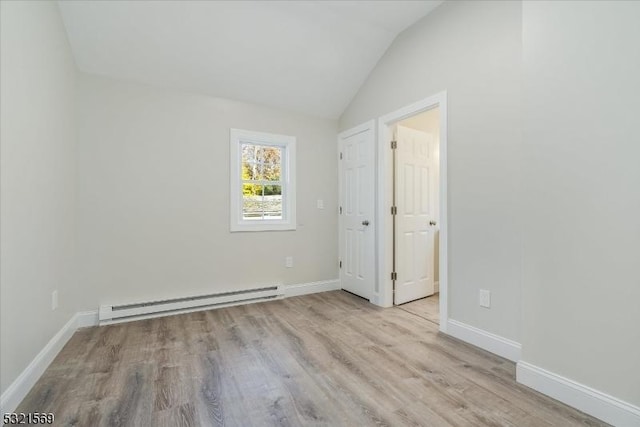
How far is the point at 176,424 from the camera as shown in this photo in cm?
146

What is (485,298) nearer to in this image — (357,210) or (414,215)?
(414,215)

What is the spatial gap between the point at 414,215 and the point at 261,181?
75.4 inches

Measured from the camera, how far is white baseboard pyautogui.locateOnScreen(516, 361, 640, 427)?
4.66 feet

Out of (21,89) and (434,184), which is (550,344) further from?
(21,89)

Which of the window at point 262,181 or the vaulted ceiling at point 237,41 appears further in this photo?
the window at point 262,181

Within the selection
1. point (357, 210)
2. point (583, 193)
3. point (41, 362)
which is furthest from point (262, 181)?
point (583, 193)

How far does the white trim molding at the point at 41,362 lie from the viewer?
5.03ft

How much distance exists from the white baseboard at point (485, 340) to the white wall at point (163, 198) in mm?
1955

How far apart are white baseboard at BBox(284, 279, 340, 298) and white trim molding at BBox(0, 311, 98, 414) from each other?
1.97 metres

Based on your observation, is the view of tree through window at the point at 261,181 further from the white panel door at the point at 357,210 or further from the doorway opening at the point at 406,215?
the doorway opening at the point at 406,215

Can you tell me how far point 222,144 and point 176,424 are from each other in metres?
2.68

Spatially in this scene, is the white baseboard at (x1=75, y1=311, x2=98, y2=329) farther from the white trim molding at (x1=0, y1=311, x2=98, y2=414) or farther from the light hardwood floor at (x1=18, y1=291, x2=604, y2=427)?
the light hardwood floor at (x1=18, y1=291, x2=604, y2=427)

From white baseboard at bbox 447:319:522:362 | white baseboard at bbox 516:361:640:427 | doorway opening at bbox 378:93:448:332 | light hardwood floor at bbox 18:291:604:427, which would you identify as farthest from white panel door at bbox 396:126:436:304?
white baseboard at bbox 516:361:640:427

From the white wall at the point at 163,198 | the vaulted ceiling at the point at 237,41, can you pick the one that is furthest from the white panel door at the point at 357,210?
the vaulted ceiling at the point at 237,41
